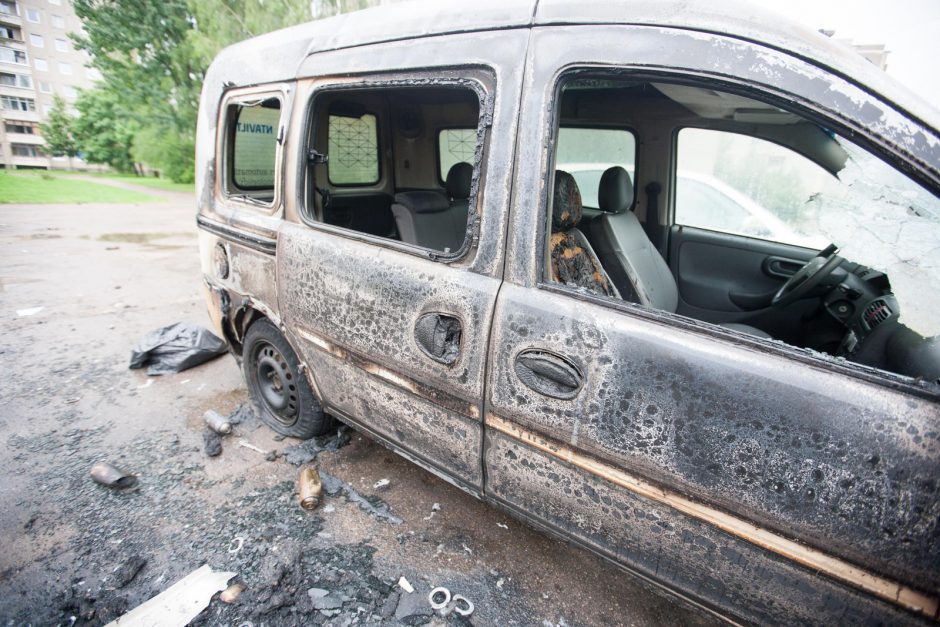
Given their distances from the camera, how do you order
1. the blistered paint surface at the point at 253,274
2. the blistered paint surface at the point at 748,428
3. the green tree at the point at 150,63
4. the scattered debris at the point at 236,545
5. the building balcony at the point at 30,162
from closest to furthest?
the blistered paint surface at the point at 748,428, the scattered debris at the point at 236,545, the blistered paint surface at the point at 253,274, the green tree at the point at 150,63, the building balcony at the point at 30,162

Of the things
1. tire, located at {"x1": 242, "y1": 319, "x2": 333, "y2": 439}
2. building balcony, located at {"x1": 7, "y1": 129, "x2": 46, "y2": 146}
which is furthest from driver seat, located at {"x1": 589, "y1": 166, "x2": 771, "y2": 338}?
building balcony, located at {"x1": 7, "y1": 129, "x2": 46, "y2": 146}

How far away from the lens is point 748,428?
1.21 meters

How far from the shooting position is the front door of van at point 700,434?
1.11 m

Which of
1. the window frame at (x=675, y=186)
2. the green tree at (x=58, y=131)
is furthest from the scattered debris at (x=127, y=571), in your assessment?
the green tree at (x=58, y=131)

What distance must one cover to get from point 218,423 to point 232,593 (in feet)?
4.13

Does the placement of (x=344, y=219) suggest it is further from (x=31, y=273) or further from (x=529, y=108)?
(x=31, y=273)

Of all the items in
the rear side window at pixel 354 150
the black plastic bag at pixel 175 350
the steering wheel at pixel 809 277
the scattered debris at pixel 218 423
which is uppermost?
the rear side window at pixel 354 150

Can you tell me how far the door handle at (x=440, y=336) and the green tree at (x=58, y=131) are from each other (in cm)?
6176

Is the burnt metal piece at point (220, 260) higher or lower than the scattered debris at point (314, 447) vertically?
higher

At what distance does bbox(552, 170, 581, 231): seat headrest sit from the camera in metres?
2.30

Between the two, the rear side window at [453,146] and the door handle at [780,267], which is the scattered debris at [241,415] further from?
the door handle at [780,267]

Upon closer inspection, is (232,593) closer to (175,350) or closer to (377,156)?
(175,350)

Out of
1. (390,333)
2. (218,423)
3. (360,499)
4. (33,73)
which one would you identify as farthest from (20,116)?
(390,333)

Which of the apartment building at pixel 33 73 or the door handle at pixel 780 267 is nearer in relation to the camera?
the door handle at pixel 780 267
